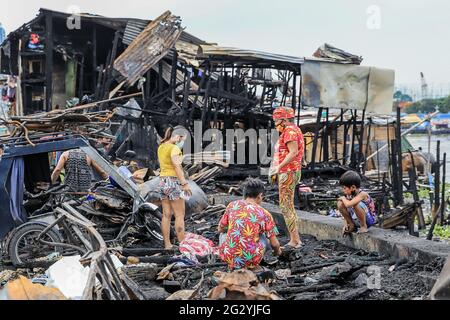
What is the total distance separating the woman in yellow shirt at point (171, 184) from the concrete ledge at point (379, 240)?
6.93ft

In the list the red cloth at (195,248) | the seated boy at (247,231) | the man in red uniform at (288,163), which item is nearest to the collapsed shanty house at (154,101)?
the red cloth at (195,248)

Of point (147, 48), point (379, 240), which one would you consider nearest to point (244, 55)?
point (147, 48)

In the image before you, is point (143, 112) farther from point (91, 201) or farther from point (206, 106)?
point (91, 201)

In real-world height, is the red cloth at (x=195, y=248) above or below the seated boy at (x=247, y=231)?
below

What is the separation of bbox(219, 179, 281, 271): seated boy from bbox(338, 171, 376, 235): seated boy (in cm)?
155

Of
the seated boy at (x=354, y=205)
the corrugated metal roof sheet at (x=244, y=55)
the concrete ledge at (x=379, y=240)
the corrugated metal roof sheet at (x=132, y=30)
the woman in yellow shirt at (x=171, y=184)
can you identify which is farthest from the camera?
the corrugated metal roof sheet at (x=132, y=30)

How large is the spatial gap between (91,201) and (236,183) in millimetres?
7316

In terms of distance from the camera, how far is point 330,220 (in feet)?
30.3

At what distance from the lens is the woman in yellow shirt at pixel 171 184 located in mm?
8383

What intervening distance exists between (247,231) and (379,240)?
2113 millimetres

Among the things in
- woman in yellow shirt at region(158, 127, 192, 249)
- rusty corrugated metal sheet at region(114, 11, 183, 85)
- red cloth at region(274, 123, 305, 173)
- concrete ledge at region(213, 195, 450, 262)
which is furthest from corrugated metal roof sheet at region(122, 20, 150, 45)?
red cloth at region(274, 123, 305, 173)

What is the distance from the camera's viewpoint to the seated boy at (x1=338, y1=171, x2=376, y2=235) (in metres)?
7.52

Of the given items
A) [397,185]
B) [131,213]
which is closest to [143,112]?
[397,185]

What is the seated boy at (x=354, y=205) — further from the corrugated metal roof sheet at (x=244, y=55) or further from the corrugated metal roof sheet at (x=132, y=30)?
the corrugated metal roof sheet at (x=132, y=30)
